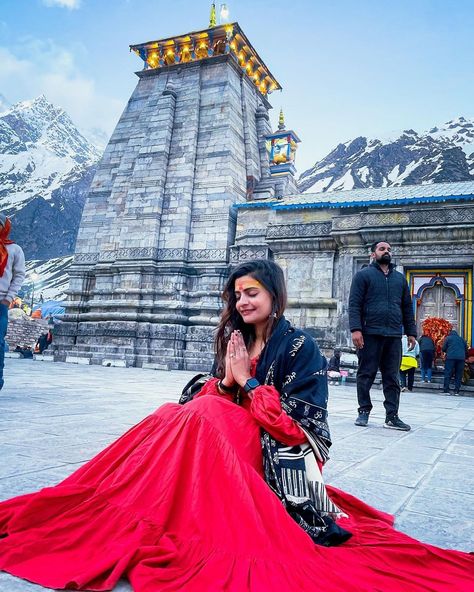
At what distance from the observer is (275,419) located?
165cm

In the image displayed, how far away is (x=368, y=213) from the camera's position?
40.4 ft

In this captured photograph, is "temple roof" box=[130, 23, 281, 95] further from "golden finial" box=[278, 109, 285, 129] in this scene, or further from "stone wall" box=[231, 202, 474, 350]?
"stone wall" box=[231, 202, 474, 350]

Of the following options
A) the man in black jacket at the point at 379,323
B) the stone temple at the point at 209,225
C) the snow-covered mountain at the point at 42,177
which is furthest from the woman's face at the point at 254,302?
the snow-covered mountain at the point at 42,177

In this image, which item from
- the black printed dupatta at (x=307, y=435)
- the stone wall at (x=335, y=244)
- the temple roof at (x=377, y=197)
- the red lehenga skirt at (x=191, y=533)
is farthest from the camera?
the temple roof at (x=377, y=197)

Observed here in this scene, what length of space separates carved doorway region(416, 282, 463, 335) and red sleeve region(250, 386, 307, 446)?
11235 millimetres

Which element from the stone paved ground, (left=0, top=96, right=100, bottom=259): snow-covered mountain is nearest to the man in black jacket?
the stone paved ground

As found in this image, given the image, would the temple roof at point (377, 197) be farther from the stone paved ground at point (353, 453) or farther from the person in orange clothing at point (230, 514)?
the person in orange clothing at point (230, 514)

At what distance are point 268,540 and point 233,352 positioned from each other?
75cm

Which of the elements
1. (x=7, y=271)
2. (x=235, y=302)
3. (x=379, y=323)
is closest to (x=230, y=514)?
(x=235, y=302)

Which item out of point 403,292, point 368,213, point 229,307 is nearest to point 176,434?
point 229,307

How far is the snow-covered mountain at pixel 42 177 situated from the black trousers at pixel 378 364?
249 feet

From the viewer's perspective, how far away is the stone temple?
474 inches

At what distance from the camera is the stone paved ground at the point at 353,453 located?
2072 millimetres

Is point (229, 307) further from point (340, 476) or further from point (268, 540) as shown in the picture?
point (340, 476)
